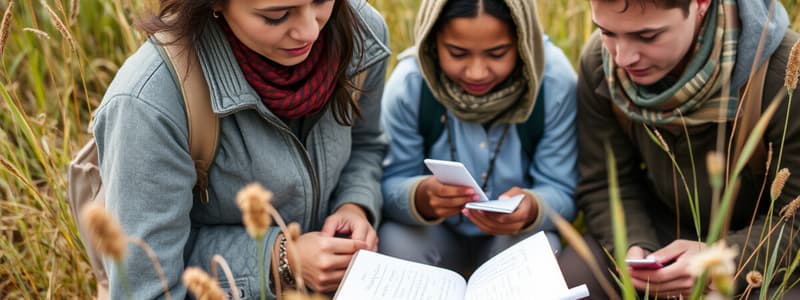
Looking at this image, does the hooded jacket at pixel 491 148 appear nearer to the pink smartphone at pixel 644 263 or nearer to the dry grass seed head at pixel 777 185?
the pink smartphone at pixel 644 263

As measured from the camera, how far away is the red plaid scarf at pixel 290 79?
178 cm

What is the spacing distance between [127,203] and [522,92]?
1215 mm

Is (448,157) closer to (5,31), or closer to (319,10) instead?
(319,10)

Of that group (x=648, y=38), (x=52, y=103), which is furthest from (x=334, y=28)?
(x=52, y=103)

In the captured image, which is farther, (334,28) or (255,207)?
(334,28)

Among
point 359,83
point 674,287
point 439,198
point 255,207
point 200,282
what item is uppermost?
point 255,207

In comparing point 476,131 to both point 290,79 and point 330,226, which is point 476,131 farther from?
point 290,79

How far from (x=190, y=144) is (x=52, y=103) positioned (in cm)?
150

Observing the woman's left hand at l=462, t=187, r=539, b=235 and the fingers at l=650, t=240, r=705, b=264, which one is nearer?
the fingers at l=650, t=240, r=705, b=264

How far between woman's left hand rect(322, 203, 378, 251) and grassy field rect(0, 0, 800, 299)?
715mm

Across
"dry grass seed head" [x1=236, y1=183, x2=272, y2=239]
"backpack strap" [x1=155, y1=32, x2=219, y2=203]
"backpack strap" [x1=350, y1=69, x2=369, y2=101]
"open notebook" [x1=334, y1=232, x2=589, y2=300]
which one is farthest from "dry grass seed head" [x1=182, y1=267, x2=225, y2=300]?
"backpack strap" [x1=350, y1=69, x2=369, y2=101]

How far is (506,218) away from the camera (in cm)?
216

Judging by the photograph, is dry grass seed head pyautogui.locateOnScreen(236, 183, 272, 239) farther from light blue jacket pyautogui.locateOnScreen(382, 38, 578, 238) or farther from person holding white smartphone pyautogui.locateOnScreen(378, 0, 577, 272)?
light blue jacket pyautogui.locateOnScreen(382, 38, 578, 238)

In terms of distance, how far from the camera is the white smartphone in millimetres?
1856
